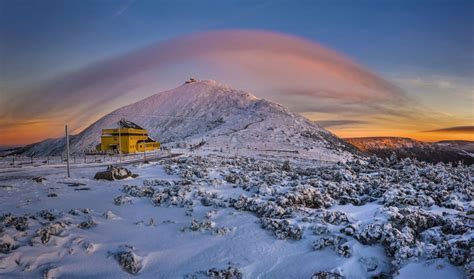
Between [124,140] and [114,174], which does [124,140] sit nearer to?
[124,140]

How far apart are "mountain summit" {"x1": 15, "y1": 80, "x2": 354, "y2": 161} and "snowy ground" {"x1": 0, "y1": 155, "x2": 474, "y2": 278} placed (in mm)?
50544

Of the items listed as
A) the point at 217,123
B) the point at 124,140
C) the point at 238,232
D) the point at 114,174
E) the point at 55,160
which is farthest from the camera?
the point at 217,123

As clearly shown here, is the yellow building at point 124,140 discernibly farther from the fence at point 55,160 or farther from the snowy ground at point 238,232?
the snowy ground at point 238,232

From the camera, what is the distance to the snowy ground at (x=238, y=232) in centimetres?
840

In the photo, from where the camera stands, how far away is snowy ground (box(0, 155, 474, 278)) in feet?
27.6

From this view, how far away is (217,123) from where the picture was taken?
101562 millimetres

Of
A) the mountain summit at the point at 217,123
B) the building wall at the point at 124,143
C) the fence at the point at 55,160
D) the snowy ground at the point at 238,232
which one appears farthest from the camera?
the mountain summit at the point at 217,123

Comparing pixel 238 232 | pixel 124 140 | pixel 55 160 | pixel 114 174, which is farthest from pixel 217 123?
pixel 238 232

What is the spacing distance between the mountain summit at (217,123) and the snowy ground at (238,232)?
5054 cm

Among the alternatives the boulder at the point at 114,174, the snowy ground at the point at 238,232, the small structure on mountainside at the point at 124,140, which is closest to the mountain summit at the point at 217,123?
the small structure on mountainside at the point at 124,140

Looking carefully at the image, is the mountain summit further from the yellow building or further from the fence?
the fence

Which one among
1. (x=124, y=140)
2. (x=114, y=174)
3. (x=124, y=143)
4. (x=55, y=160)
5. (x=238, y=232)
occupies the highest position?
(x=124, y=140)

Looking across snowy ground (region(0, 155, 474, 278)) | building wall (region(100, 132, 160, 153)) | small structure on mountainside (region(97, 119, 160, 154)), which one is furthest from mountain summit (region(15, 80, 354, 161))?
snowy ground (region(0, 155, 474, 278))

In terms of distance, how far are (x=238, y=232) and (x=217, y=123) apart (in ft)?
301
